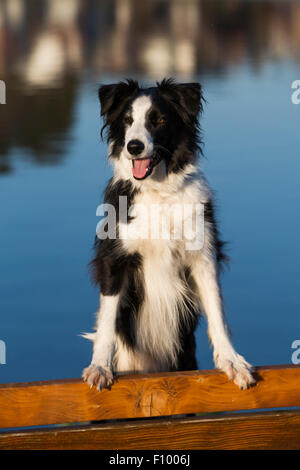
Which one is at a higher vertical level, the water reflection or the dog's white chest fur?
the water reflection

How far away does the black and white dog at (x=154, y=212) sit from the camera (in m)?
3.70

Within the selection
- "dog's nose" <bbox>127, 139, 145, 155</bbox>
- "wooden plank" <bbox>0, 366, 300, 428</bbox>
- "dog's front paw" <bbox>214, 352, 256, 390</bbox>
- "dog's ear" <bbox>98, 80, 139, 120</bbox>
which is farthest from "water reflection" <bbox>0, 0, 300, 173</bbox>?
"wooden plank" <bbox>0, 366, 300, 428</bbox>

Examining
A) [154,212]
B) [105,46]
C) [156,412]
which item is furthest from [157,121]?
[105,46]

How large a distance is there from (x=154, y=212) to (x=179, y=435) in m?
0.97

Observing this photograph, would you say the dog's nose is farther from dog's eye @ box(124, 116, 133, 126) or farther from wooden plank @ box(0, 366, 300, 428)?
wooden plank @ box(0, 366, 300, 428)

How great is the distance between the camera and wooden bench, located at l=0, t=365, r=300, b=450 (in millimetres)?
3156

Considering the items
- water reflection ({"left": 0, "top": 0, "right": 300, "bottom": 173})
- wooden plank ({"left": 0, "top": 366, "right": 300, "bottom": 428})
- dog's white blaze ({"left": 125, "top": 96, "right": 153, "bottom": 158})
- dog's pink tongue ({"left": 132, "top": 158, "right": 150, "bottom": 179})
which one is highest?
water reflection ({"left": 0, "top": 0, "right": 300, "bottom": 173})

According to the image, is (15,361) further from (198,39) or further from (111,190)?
(198,39)

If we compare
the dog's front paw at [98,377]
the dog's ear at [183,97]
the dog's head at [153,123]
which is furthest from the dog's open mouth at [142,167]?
the dog's front paw at [98,377]

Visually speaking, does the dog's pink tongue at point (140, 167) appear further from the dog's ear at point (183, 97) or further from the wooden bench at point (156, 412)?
the wooden bench at point (156, 412)

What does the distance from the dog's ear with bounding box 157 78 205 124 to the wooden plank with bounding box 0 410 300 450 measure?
1.31m

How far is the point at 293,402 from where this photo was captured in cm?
336

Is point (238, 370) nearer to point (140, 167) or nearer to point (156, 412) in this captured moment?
point (156, 412)

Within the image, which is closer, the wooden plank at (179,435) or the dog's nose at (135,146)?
the wooden plank at (179,435)
